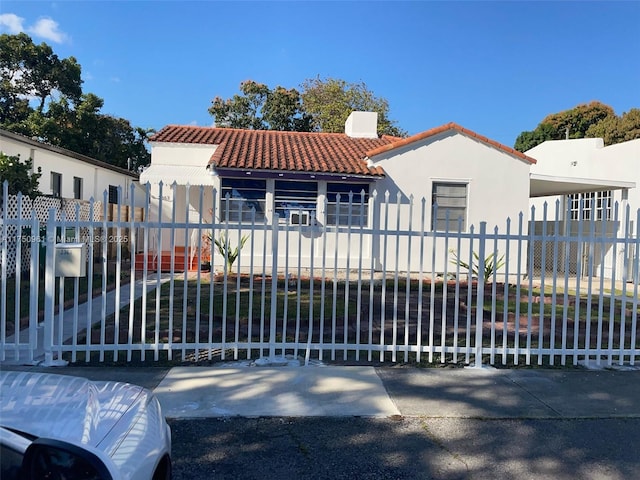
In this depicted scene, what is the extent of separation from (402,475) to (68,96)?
2857cm

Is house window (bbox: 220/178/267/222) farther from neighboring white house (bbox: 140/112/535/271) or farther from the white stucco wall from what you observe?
the white stucco wall

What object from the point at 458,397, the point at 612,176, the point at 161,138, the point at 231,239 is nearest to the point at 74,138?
the point at 161,138

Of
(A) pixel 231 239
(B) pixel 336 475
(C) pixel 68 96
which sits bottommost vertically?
(B) pixel 336 475

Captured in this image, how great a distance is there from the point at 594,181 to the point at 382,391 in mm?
12496

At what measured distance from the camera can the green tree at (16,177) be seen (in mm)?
9664

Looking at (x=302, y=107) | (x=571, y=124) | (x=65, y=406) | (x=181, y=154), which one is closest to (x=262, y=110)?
(x=302, y=107)

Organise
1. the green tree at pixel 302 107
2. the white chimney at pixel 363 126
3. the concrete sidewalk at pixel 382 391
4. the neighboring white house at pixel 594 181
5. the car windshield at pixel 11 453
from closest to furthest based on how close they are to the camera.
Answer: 1. the car windshield at pixel 11 453
2. the concrete sidewalk at pixel 382 391
3. the neighboring white house at pixel 594 181
4. the white chimney at pixel 363 126
5. the green tree at pixel 302 107

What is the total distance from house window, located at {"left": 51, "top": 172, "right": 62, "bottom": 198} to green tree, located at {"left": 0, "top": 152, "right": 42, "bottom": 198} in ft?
Answer: 23.5

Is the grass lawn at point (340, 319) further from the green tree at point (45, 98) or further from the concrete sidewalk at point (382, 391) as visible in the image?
the green tree at point (45, 98)

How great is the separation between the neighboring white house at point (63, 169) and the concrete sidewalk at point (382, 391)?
8.59 m

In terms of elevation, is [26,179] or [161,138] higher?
[161,138]

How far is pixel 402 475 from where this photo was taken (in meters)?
3.36

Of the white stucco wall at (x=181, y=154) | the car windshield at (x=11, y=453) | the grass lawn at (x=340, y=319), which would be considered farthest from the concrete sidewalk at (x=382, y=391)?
the white stucco wall at (x=181, y=154)

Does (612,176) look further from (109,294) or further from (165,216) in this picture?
(109,294)
